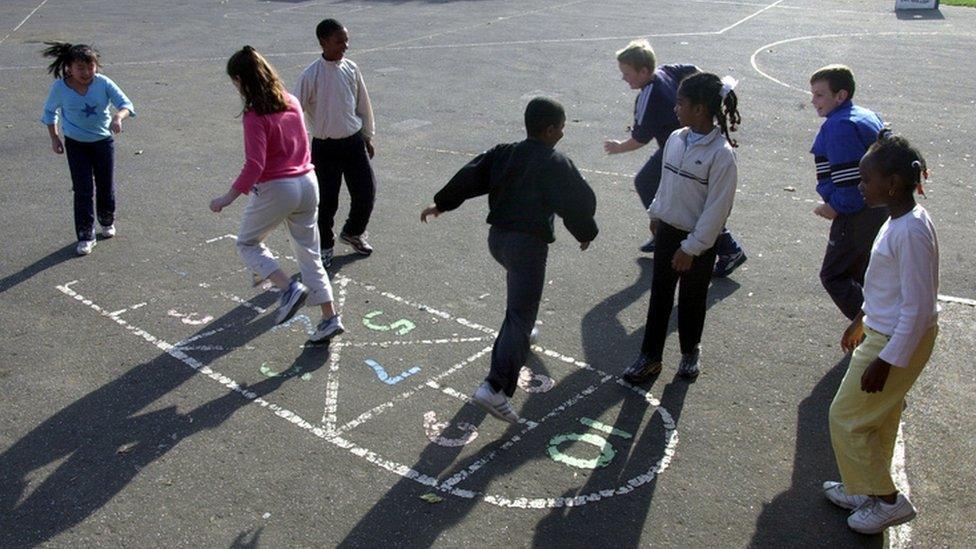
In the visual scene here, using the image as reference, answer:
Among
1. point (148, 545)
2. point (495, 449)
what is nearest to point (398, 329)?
point (495, 449)

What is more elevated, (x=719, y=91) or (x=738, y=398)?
(x=719, y=91)

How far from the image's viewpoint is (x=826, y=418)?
212 inches

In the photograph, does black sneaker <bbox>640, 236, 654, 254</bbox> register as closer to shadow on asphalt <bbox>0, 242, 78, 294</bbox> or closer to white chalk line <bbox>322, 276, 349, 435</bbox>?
white chalk line <bbox>322, 276, 349, 435</bbox>

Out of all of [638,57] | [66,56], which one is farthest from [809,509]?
[66,56]

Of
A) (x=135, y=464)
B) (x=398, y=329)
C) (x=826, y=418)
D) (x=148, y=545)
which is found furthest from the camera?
(x=398, y=329)

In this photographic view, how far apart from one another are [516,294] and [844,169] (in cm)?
220

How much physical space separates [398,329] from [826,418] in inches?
115

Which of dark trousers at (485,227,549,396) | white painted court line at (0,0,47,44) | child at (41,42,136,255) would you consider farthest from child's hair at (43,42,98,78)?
white painted court line at (0,0,47,44)

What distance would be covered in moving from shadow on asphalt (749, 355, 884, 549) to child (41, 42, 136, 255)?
6.08m

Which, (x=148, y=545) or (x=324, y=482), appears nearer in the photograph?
(x=148, y=545)

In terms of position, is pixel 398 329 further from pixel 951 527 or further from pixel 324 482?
pixel 951 527

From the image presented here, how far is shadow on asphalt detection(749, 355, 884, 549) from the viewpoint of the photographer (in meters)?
4.32

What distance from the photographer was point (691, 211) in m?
5.41

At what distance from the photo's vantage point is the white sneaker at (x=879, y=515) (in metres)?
4.25
